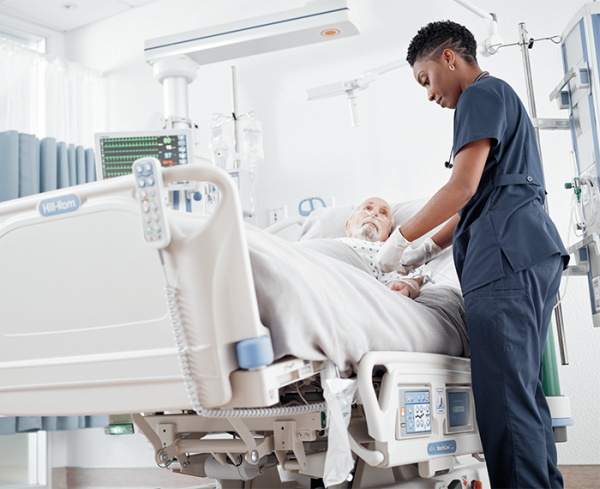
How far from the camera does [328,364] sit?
1323 millimetres

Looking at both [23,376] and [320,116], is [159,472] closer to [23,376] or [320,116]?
[320,116]

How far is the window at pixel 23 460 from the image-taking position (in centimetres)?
367

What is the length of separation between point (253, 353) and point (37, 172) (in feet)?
9.53

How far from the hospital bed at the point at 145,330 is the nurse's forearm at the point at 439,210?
35 cm

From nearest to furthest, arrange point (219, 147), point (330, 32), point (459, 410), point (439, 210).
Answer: point (439, 210)
point (459, 410)
point (330, 32)
point (219, 147)

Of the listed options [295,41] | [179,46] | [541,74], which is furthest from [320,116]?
[541,74]

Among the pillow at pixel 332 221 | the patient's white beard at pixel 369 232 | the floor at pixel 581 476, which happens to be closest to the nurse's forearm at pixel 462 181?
the patient's white beard at pixel 369 232

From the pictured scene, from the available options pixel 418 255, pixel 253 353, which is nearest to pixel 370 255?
pixel 418 255

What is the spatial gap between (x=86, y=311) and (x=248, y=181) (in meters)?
2.05

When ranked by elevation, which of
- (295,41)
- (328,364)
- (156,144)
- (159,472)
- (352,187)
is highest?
(295,41)

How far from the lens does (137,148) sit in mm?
3137

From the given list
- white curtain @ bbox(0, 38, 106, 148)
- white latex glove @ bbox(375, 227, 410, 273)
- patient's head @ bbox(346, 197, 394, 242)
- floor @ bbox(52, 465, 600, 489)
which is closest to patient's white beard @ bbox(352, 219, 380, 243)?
patient's head @ bbox(346, 197, 394, 242)

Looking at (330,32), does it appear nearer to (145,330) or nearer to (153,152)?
(153,152)

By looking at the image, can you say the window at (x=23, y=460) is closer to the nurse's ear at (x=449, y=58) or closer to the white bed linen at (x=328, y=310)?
the white bed linen at (x=328, y=310)
